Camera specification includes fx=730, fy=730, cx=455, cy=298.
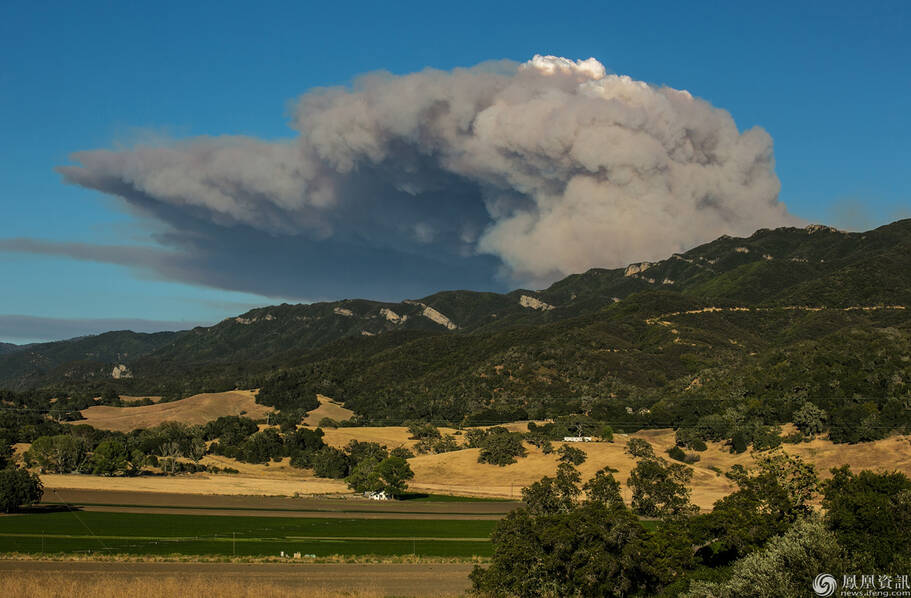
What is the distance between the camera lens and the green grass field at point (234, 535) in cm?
4944

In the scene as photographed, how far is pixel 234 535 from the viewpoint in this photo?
180 feet

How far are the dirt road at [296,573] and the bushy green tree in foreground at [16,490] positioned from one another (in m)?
30.6

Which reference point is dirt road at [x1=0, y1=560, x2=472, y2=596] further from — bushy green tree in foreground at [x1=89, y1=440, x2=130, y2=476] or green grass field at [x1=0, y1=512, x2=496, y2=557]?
bushy green tree in foreground at [x1=89, y1=440, x2=130, y2=476]

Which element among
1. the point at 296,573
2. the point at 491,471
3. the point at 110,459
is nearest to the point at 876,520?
the point at 296,573

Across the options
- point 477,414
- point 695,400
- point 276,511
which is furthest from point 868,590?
point 477,414

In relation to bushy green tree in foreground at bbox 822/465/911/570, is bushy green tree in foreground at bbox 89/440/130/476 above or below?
below

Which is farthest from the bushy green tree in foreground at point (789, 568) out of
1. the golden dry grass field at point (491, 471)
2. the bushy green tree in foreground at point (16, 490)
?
the bushy green tree in foreground at point (16, 490)

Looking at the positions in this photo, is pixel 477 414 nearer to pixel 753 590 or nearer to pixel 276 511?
pixel 276 511

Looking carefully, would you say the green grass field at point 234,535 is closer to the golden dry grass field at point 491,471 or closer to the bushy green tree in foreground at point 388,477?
the bushy green tree in foreground at point 388,477

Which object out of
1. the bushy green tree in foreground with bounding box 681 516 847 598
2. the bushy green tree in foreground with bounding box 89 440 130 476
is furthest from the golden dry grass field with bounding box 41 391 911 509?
the bushy green tree in foreground with bounding box 681 516 847 598

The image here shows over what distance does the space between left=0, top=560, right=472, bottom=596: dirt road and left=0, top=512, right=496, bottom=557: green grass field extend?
436cm

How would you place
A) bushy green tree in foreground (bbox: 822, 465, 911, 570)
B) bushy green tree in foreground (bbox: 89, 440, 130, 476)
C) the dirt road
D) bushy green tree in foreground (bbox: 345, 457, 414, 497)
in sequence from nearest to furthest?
bushy green tree in foreground (bbox: 822, 465, 911, 570), the dirt road, bushy green tree in foreground (bbox: 345, 457, 414, 497), bushy green tree in foreground (bbox: 89, 440, 130, 476)

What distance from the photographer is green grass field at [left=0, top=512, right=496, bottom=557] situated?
162 ft

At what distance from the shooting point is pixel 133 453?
11575 centimetres
